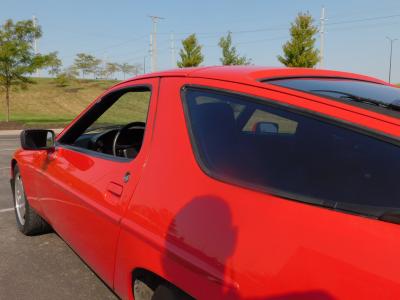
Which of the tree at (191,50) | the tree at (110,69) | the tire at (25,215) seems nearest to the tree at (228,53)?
the tree at (191,50)

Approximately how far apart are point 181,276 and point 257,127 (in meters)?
0.90

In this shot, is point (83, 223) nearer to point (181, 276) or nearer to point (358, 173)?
point (181, 276)

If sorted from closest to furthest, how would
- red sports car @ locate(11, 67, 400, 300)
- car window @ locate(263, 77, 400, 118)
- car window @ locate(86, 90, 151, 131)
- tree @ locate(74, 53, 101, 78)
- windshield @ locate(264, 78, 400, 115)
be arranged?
1. red sports car @ locate(11, 67, 400, 300)
2. car window @ locate(263, 77, 400, 118)
3. windshield @ locate(264, 78, 400, 115)
4. car window @ locate(86, 90, 151, 131)
5. tree @ locate(74, 53, 101, 78)

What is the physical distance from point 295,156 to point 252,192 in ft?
0.72

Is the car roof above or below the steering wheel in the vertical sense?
above

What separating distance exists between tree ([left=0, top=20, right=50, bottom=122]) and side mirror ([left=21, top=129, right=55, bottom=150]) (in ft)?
67.4

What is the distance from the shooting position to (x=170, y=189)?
6.59 ft

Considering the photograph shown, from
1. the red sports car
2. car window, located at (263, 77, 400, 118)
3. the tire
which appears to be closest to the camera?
the red sports car

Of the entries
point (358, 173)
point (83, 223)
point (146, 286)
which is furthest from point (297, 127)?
point (83, 223)

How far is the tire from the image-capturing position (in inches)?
173

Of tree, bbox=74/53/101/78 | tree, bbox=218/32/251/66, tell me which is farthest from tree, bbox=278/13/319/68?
tree, bbox=74/53/101/78

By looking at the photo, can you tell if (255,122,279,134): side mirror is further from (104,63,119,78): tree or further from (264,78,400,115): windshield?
(104,63,119,78): tree

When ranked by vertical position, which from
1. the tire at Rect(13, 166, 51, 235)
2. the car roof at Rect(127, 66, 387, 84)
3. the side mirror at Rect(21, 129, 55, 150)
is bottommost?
the tire at Rect(13, 166, 51, 235)

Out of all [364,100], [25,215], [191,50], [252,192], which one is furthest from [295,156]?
[191,50]
